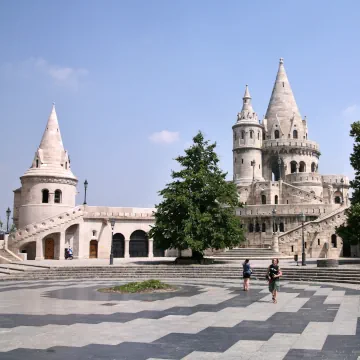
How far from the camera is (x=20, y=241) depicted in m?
42.6

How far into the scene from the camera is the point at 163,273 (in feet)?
96.7

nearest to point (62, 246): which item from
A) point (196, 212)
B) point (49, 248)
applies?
point (49, 248)

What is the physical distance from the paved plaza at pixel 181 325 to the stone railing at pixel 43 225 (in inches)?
894

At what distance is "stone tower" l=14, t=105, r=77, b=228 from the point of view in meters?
46.4

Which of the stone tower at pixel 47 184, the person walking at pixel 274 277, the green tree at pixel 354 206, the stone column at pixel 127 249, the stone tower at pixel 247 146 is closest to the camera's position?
the person walking at pixel 274 277

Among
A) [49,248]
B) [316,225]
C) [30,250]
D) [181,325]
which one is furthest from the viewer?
[316,225]

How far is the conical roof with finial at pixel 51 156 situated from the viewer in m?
47.1

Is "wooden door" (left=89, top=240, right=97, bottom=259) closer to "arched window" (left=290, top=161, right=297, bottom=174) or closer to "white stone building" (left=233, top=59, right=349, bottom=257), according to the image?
"white stone building" (left=233, top=59, right=349, bottom=257)

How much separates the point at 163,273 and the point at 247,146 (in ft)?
133

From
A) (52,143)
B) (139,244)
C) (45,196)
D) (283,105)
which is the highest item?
(283,105)

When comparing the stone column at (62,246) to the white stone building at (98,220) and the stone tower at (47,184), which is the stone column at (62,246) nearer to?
the white stone building at (98,220)

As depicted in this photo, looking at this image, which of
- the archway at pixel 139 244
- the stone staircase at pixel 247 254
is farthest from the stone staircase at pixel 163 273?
the archway at pixel 139 244

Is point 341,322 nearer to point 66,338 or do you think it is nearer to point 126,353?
point 126,353

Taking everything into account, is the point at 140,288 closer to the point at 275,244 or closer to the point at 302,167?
the point at 275,244
